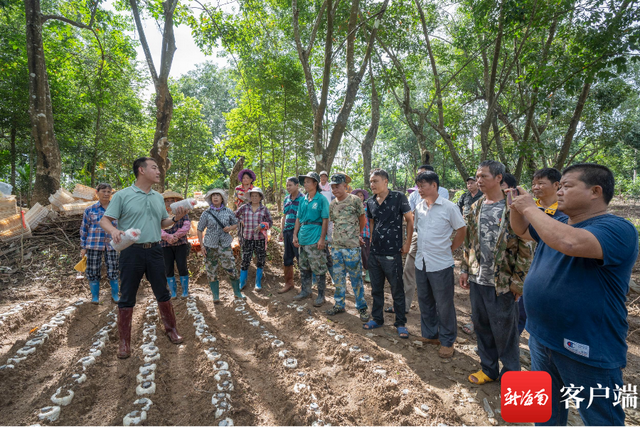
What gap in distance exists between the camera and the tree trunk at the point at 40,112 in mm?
7582

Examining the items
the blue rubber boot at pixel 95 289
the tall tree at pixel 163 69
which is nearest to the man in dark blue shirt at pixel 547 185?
the blue rubber boot at pixel 95 289

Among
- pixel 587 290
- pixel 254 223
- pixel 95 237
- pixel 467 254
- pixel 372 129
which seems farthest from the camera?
pixel 372 129

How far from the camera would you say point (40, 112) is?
25.4 feet

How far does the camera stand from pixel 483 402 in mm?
2510

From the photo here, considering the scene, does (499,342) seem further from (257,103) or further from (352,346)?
(257,103)

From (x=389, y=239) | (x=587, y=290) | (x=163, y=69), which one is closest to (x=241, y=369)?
(x=389, y=239)

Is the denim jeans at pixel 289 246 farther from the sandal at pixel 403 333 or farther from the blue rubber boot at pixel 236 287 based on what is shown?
the sandal at pixel 403 333

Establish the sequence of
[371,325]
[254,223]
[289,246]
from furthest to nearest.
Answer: [289,246] → [254,223] → [371,325]

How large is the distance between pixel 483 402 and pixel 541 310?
125 cm

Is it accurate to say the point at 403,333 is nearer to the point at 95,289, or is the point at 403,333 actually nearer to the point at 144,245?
the point at 144,245

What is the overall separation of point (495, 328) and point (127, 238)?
356cm

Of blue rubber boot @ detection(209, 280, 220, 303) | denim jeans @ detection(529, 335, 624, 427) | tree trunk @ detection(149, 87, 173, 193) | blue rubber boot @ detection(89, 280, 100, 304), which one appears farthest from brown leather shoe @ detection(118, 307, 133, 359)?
tree trunk @ detection(149, 87, 173, 193)

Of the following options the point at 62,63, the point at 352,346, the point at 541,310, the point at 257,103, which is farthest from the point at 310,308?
the point at 62,63

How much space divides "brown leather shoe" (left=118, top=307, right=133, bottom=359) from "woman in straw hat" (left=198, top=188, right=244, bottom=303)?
1662mm
